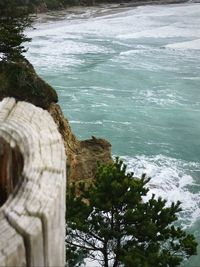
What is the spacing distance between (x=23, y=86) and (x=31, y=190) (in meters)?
15.3

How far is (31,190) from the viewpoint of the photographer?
110 centimetres

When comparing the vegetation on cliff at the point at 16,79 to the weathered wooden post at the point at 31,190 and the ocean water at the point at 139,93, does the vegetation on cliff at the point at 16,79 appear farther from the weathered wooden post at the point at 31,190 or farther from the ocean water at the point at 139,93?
the weathered wooden post at the point at 31,190

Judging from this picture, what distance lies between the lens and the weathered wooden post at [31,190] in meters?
0.98

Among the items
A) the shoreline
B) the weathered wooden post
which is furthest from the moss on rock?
the shoreline

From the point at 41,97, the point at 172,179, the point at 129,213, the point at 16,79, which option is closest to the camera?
the point at 129,213

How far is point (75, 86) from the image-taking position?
1099 inches

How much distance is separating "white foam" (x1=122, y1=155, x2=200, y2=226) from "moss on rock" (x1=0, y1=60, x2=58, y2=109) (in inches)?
179

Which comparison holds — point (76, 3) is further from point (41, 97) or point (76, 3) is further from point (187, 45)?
point (41, 97)

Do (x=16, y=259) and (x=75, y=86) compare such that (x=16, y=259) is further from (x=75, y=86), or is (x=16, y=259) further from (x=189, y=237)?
(x=75, y=86)

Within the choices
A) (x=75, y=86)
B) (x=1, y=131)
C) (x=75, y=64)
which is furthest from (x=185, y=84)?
(x=1, y=131)

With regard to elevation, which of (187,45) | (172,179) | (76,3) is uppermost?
(76,3)

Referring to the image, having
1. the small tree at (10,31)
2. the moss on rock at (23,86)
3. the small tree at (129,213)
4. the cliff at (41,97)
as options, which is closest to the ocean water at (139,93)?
the cliff at (41,97)

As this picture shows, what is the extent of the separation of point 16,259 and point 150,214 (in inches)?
275

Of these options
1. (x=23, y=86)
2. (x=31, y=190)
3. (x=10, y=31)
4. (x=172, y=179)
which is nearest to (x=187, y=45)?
(x=172, y=179)
